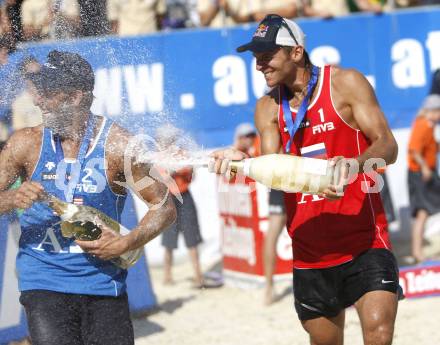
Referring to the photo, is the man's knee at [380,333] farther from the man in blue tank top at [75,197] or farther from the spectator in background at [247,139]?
the spectator in background at [247,139]

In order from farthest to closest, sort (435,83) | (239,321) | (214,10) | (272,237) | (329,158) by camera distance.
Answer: (214,10)
(435,83)
(272,237)
(239,321)
(329,158)

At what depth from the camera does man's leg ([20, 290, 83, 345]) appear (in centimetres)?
386

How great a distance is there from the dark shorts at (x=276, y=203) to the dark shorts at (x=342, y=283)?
3.17 m

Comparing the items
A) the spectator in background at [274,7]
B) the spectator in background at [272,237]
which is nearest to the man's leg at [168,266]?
the spectator in background at [272,237]

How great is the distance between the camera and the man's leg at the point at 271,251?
7.67m

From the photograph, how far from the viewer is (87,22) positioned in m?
4.55

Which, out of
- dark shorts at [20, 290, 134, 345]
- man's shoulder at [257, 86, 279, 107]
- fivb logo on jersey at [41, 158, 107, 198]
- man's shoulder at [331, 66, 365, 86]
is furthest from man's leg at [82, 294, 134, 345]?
man's shoulder at [331, 66, 365, 86]

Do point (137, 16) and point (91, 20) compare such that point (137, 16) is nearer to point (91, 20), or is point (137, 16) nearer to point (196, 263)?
point (196, 263)

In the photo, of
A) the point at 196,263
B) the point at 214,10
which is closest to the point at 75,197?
the point at 196,263

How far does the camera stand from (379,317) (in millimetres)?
4090

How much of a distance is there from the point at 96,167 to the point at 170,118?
672mm

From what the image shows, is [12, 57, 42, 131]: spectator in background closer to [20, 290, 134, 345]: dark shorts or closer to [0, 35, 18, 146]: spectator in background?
[0, 35, 18, 146]: spectator in background

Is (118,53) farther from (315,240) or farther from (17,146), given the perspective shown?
(315,240)

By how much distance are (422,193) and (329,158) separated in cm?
499
